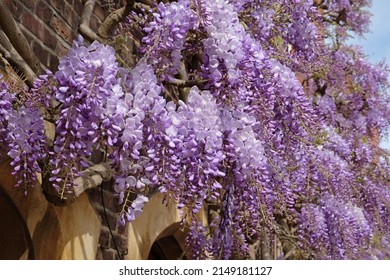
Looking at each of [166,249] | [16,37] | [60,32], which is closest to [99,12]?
[60,32]

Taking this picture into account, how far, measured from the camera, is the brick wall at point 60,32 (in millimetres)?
3676

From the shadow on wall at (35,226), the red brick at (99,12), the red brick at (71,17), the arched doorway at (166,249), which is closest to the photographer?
the shadow on wall at (35,226)

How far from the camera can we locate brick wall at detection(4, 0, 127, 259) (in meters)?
3.68

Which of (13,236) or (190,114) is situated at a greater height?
(190,114)

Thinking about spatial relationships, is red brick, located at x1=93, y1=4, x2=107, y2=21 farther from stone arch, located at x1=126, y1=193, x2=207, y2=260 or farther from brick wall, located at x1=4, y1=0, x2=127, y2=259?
stone arch, located at x1=126, y1=193, x2=207, y2=260

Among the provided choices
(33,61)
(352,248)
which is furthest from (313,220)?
(33,61)

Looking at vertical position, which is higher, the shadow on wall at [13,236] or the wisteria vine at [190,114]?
the wisteria vine at [190,114]

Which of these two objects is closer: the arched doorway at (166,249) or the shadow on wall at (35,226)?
the shadow on wall at (35,226)

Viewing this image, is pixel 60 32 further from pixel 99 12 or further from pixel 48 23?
pixel 99 12

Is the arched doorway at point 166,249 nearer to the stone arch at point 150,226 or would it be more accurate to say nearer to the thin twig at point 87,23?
the stone arch at point 150,226

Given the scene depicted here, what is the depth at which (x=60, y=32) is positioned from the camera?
4.05 metres

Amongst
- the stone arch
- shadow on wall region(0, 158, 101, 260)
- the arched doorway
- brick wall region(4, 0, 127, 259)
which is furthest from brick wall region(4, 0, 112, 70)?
the arched doorway

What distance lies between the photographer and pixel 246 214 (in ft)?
13.4

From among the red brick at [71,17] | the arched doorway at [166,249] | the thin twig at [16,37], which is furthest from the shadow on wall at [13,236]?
the arched doorway at [166,249]
